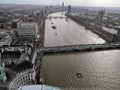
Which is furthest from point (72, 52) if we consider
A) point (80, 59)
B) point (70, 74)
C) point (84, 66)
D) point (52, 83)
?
point (52, 83)

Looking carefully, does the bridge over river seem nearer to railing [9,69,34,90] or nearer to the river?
the river

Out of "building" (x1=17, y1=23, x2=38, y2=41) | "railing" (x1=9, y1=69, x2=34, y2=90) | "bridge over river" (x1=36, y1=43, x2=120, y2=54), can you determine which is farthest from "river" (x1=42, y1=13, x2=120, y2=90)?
"building" (x1=17, y1=23, x2=38, y2=41)

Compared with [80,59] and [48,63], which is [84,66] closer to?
[80,59]

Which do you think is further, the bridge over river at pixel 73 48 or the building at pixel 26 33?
the building at pixel 26 33

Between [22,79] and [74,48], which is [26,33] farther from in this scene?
[22,79]

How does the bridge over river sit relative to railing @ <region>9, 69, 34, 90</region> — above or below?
below

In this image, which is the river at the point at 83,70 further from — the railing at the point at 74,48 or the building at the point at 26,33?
the building at the point at 26,33

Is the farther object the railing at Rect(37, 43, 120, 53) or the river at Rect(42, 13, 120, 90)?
the railing at Rect(37, 43, 120, 53)

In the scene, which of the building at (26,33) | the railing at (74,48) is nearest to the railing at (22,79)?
the railing at (74,48)

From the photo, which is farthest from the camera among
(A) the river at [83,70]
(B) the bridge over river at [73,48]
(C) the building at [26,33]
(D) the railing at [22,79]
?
(C) the building at [26,33]

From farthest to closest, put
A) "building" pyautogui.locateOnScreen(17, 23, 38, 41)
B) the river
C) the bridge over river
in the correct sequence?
"building" pyautogui.locateOnScreen(17, 23, 38, 41) → the bridge over river → the river

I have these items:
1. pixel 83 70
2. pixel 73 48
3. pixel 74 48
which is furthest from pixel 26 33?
pixel 83 70

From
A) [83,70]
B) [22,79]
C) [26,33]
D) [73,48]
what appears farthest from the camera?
[26,33]

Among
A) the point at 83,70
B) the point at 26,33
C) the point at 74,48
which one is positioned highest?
the point at 26,33
